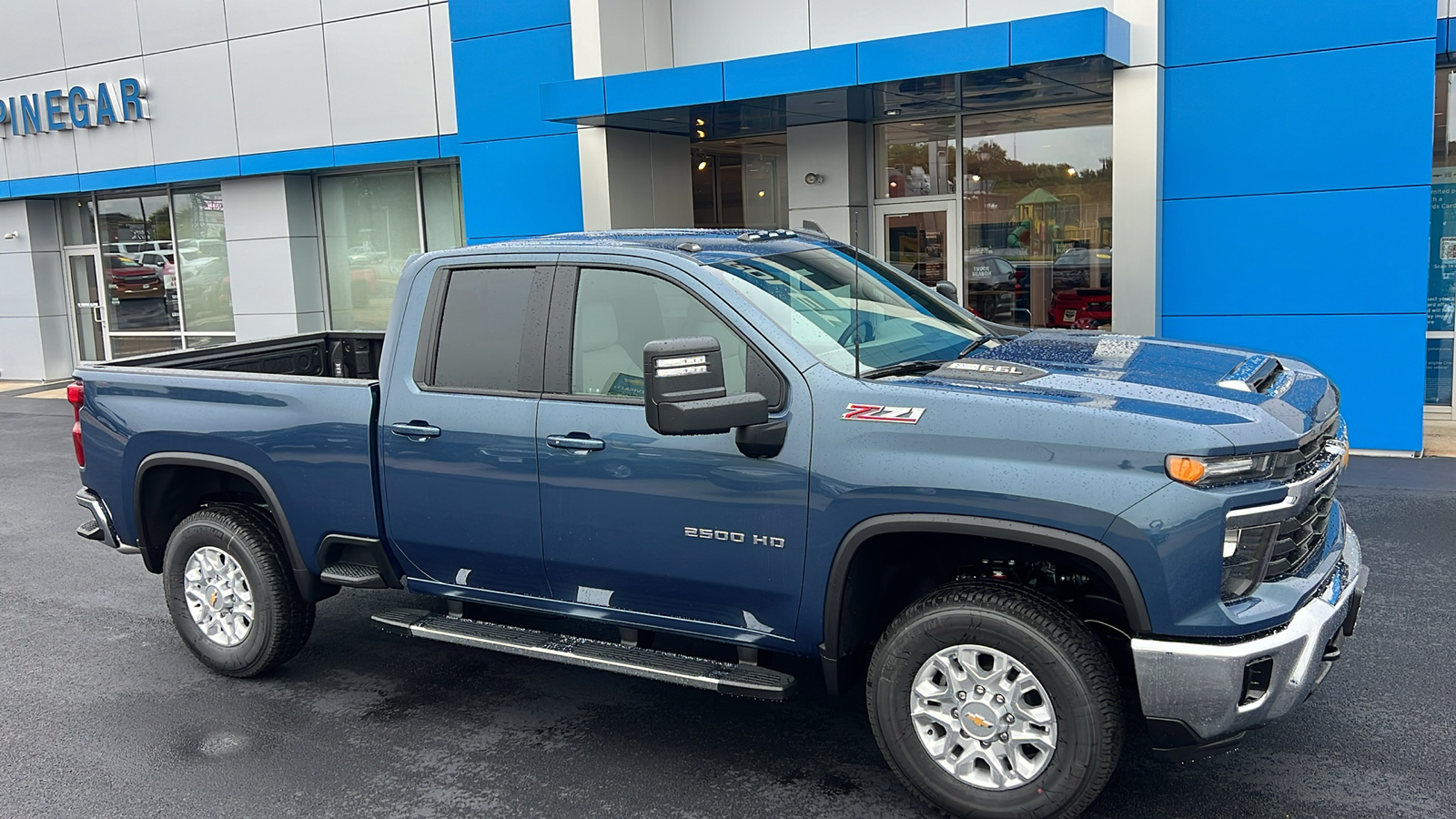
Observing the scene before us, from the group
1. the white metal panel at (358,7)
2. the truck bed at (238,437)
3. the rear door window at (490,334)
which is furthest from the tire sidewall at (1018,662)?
the white metal panel at (358,7)

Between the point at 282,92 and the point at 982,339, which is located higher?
the point at 282,92

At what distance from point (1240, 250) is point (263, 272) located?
1288 cm

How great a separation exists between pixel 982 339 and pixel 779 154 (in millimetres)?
9134

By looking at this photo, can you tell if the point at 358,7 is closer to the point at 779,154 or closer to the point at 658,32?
the point at 658,32

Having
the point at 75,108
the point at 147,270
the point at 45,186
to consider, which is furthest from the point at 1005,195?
the point at 45,186

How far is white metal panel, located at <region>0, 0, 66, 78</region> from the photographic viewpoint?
17969 millimetres

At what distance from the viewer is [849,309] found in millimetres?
4812

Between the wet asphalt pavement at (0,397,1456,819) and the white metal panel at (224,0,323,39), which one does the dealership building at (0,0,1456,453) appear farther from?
the wet asphalt pavement at (0,397,1456,819)

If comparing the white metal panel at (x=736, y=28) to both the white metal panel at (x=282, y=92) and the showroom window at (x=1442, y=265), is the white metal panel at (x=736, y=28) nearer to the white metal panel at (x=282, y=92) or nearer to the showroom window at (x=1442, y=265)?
the white metal panel at (x=282, y=92)

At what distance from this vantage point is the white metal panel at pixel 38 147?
1833 centimetres

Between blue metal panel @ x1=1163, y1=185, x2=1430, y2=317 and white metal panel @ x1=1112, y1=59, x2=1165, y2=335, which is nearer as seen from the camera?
blue metal panel @ x1=1163, y1=185, x2=1430, y2=317

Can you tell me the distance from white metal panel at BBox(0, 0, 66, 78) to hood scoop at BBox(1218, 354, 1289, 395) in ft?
61.9

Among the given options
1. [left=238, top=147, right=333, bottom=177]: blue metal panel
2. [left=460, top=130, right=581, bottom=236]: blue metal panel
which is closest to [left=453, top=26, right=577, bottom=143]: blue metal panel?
[left=460, top=130, right=581, bottom=236]: blue metal panel

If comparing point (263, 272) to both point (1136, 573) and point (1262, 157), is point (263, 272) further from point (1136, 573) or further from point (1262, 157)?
point (1136, 573)
